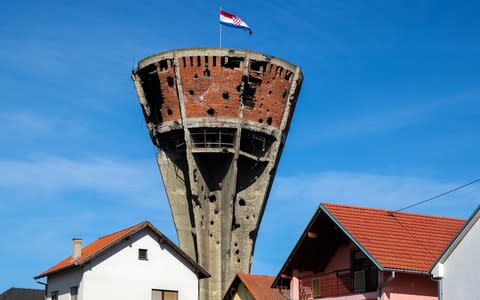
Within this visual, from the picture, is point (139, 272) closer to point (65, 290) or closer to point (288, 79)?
point (65, 290)

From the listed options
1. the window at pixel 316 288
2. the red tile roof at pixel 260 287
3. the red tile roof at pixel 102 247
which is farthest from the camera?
the red tile roof at pixel 260 287

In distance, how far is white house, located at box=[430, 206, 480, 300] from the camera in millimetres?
24031

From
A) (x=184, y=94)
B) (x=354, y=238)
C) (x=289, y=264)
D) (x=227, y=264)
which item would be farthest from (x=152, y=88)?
(x=354, y=238)

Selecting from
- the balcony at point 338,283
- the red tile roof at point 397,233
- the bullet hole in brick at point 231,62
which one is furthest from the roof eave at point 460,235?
the bullet hole in brick at point 231,62

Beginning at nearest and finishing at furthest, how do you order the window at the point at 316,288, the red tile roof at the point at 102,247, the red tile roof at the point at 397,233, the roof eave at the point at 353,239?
the roof eave at the point at 353,239 → the red tile roof at the point at 397,233 → the window at the point at 316,288 → the red tile roof at the point at 102,247

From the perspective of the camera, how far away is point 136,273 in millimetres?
39625

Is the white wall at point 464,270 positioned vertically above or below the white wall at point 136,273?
below

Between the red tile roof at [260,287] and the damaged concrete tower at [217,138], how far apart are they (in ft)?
41.6

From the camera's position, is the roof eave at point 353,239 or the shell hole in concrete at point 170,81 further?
the shell hole in concrete at point 170,81

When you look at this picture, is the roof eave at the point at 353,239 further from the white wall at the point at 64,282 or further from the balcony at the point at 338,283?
the white wall at the point at 64,282

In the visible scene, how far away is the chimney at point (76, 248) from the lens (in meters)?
40.4

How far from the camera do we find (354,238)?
28.2 metres

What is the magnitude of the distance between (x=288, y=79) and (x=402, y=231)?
3099cm

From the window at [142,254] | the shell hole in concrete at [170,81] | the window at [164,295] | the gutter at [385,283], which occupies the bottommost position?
the gutter at [385,283]
